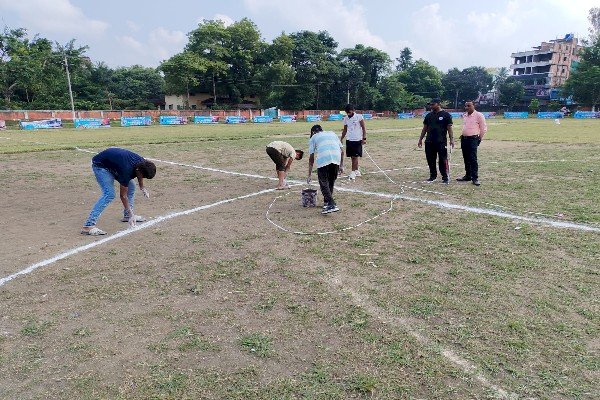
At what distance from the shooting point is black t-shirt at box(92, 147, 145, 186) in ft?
20.7

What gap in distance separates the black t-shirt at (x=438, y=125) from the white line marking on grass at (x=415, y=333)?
19.9 ft

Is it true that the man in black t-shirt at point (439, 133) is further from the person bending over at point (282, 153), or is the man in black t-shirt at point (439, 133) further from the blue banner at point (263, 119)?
the blue banner at point (263, 119)

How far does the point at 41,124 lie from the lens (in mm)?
40031

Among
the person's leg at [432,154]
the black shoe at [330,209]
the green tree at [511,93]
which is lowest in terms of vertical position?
the black shoe at [330,209]

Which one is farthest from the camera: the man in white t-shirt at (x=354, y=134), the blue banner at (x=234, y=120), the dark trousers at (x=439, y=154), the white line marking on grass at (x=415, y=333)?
the blue banner at (x=234, y=120)

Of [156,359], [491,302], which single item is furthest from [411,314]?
[156,359]

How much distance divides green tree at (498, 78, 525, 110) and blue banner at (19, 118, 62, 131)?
7723cm

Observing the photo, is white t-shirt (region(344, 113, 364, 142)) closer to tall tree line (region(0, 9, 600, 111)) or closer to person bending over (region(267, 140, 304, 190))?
person bending over (region(267, 140, 304, 190))

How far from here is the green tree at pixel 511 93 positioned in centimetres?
8469

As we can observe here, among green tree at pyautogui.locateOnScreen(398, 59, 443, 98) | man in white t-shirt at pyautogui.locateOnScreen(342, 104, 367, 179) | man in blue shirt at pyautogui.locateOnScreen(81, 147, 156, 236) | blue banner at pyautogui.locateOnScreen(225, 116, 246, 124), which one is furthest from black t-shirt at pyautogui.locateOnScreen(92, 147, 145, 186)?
green tree at pyautogui.locateOnScreen(398, 59, 443, 98)

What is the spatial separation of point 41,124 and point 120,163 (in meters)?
40.1

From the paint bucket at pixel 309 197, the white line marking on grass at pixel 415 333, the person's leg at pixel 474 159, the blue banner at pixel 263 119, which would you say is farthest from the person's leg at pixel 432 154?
the blue banner at pixel 263 119

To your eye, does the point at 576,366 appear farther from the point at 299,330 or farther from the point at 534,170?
the point at 534,170

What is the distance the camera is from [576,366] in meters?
3.14
